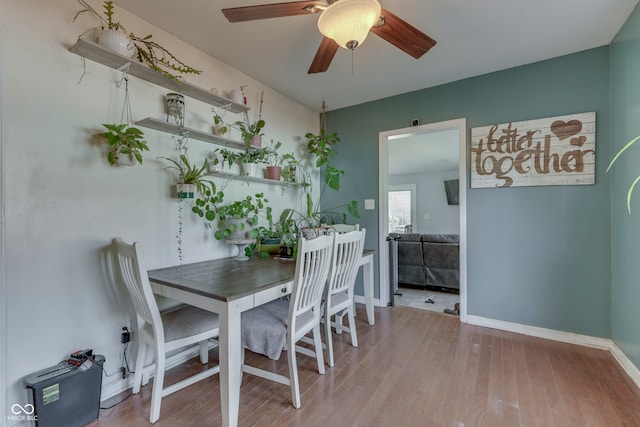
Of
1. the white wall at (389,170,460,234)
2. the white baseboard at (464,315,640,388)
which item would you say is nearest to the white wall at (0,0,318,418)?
the white baseboard at (464,315,640,388)

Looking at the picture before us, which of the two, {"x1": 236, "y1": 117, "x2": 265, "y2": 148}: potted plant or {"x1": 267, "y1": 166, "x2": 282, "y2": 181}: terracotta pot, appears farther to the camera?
{"x1": 267, "y1": 166, "x2": 282, "y2": 181}: terracotta pot

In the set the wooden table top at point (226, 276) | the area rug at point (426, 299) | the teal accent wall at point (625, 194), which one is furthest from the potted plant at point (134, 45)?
the area rug at point (426, 299)

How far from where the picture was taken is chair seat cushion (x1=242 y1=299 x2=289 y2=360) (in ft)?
5.29

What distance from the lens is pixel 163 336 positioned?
A: 4.96ft

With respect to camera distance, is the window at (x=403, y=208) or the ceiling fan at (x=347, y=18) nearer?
the ceiling fan at (x=347, y=18)

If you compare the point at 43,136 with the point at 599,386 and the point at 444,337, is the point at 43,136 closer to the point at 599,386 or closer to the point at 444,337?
the point at 444,337

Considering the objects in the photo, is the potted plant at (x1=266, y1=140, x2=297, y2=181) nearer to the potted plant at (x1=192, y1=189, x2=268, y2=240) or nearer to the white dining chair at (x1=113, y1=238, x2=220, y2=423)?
the potted plant at (x1=192, y1=189, x2=268, y2=240)

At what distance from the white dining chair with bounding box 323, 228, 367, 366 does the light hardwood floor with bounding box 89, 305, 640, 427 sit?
0.75 feet

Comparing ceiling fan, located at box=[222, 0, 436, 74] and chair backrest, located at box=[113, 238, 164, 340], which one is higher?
ceiling fan, located at box=[222, 0, 436, 74]

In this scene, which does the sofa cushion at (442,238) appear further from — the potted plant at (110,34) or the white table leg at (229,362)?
the potted plant at (110,34)

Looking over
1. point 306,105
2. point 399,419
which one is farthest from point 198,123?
point 399,419

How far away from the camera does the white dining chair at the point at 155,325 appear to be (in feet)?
4.74

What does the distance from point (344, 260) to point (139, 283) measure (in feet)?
4.26

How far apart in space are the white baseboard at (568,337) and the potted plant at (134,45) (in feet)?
10.9
